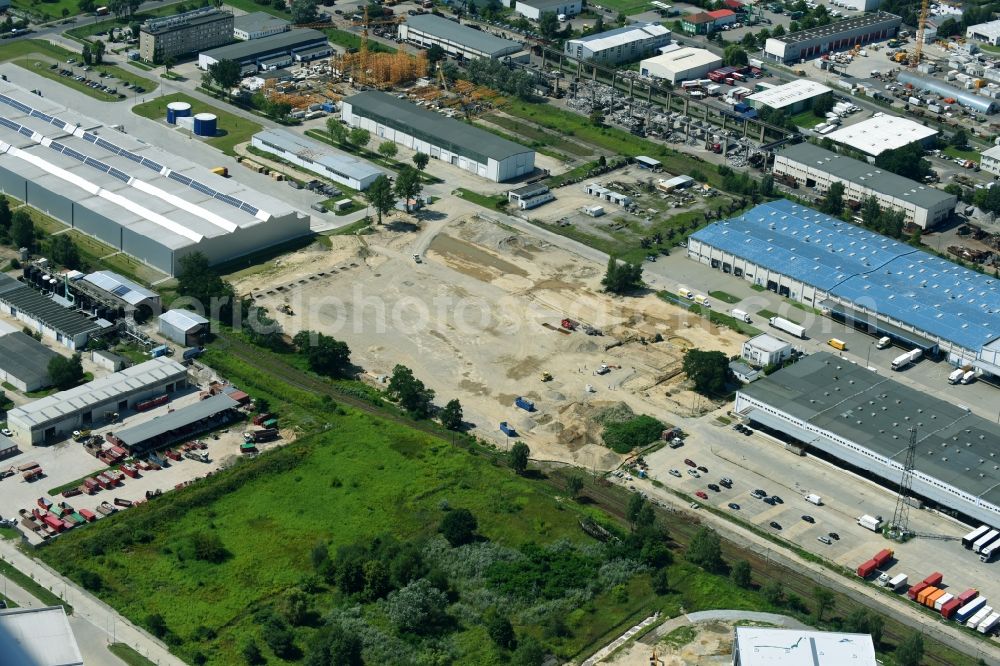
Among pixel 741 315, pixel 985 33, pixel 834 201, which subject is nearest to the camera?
pixel 741 315

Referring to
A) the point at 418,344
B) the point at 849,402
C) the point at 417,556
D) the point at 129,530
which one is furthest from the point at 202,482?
the point at 849,402

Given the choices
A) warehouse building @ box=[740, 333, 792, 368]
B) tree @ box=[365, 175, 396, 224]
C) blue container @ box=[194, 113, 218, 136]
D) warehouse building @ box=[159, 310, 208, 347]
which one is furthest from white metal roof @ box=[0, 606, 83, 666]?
blue container @ box=[194, 113, 218, 136]

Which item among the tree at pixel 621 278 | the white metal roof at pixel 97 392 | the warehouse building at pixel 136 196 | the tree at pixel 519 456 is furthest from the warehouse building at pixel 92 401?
the tree at pixel 621 278

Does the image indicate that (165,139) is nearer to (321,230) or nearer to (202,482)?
(321,230)

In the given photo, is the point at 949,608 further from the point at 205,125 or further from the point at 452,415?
the point at 205,125

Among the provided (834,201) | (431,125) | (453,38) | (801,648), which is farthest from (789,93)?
(801,648)

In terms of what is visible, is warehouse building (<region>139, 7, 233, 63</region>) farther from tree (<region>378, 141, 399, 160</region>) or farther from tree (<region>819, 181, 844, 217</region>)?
tree (<region>819, 181, 844, 217</region>)

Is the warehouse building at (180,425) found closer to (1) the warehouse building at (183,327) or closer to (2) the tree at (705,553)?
(1) the warehouse building at (183,327)
